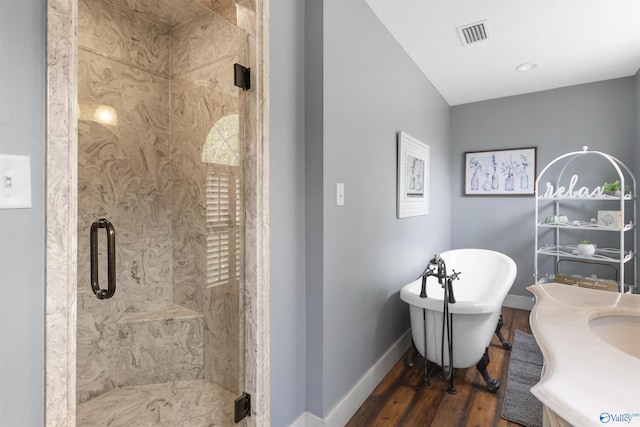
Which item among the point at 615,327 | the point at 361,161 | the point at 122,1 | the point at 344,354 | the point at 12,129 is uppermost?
the point at 122,1

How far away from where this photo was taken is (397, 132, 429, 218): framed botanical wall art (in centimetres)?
264

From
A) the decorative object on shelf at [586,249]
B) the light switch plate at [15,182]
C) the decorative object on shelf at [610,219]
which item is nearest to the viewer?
the light switch plate at [15,182]

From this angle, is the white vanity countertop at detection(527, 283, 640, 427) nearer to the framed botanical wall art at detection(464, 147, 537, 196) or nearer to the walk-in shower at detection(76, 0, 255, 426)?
the walk-in shower at detection(76, 0, 255, 426)

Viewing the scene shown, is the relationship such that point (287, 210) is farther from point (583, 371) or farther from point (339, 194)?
point (583, 371)

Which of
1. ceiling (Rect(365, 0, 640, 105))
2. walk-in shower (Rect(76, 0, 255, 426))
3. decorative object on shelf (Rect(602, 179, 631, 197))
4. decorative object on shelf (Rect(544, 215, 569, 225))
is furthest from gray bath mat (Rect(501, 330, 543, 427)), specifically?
ceiling (Rect(365, 0, 640, 105))

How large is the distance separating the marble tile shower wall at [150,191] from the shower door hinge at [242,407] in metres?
0.49

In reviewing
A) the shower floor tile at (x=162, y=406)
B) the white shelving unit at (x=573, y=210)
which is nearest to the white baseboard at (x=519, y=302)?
the white shelving unit at (x=573, y=210)

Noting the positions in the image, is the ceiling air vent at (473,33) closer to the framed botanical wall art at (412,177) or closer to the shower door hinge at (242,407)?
the framed botanical wall art at (412,177)

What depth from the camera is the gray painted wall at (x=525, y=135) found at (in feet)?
11.1

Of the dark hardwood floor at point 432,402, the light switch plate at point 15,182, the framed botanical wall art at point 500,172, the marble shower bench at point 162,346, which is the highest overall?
the framed botanical wall art at point 500,172

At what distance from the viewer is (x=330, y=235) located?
175 cm

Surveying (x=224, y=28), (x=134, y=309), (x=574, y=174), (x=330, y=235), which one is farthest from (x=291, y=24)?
(x=574, y=174)

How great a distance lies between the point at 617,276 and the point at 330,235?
3.54 m

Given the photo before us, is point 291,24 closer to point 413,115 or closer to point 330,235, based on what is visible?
point 330,235
